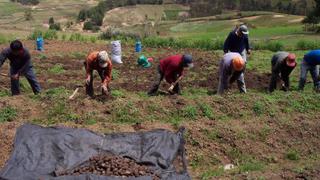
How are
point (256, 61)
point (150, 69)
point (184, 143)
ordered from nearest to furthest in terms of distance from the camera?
1. point (184, 143)
2. point (150, 69)
3. point (256, 61)

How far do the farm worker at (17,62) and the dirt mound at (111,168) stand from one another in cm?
381

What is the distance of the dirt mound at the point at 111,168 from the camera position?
6.79 m

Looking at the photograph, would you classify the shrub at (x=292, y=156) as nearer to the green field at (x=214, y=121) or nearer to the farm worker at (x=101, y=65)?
the green field at (x=214, y=121)

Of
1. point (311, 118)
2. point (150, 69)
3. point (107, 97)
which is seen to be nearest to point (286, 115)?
point (311, 118)

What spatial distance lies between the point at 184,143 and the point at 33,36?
57.3 feet

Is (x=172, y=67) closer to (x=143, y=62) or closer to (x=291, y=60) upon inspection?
(x=291, y=60)

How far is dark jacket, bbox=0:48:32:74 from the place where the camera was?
10.1 metres

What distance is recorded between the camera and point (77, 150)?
24.2 ft

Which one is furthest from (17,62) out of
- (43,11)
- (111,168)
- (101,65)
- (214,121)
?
(43,11)

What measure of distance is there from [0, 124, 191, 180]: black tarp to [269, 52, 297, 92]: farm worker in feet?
12.9

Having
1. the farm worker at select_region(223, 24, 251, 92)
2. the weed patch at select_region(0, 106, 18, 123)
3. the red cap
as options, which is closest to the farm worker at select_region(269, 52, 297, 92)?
the red cap

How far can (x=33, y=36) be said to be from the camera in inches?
945

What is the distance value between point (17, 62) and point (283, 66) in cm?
563

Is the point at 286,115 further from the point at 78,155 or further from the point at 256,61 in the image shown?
the point at 256,61
